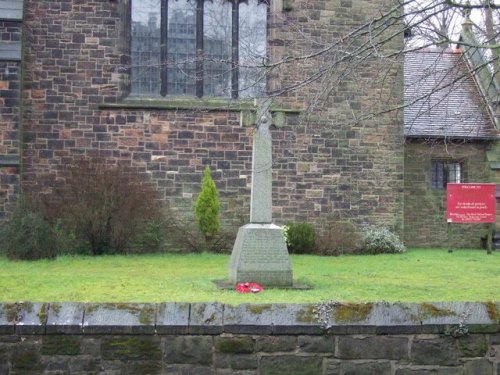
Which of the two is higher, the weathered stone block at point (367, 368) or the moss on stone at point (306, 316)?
the moss on stone at point (306, 316)

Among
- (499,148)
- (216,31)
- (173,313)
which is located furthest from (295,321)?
(499,148)

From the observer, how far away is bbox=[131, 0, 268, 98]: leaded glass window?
56.5 feet

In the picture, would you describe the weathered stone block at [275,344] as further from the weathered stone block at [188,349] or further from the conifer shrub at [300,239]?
the conifer shrub at [300,239]

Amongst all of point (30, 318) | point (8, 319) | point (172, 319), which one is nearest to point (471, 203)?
point (172, 319)

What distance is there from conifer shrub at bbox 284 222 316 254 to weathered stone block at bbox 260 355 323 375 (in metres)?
10.9

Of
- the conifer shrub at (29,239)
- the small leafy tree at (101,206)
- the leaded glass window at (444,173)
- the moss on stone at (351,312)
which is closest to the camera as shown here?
the moss on stone at (351,312)

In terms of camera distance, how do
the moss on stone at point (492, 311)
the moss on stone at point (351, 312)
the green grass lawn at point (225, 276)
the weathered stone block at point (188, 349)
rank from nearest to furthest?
the weathered stone block at point (188, 349) → the moss on stone at point (351, 312) → the moss on stone at point (492, 311) → the green grass lawn at point (225, 276)

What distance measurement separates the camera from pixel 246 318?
578 cm

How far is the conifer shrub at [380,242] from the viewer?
17.4m

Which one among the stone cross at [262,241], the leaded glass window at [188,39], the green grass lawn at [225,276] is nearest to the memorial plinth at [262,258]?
the stone cross at [262,241]

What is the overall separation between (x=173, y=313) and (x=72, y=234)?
1007cm

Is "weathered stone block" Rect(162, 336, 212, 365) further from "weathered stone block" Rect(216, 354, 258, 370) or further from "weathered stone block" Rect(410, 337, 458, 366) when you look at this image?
"weathered stone block" Rect(410, 337, 458, 366)

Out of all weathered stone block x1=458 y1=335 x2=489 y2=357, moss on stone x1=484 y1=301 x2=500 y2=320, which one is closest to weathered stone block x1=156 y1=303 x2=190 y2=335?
weathered stone block x1=458 y1=335 x2=489 y2=357

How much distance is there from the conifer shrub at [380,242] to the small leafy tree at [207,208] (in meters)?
3.77
